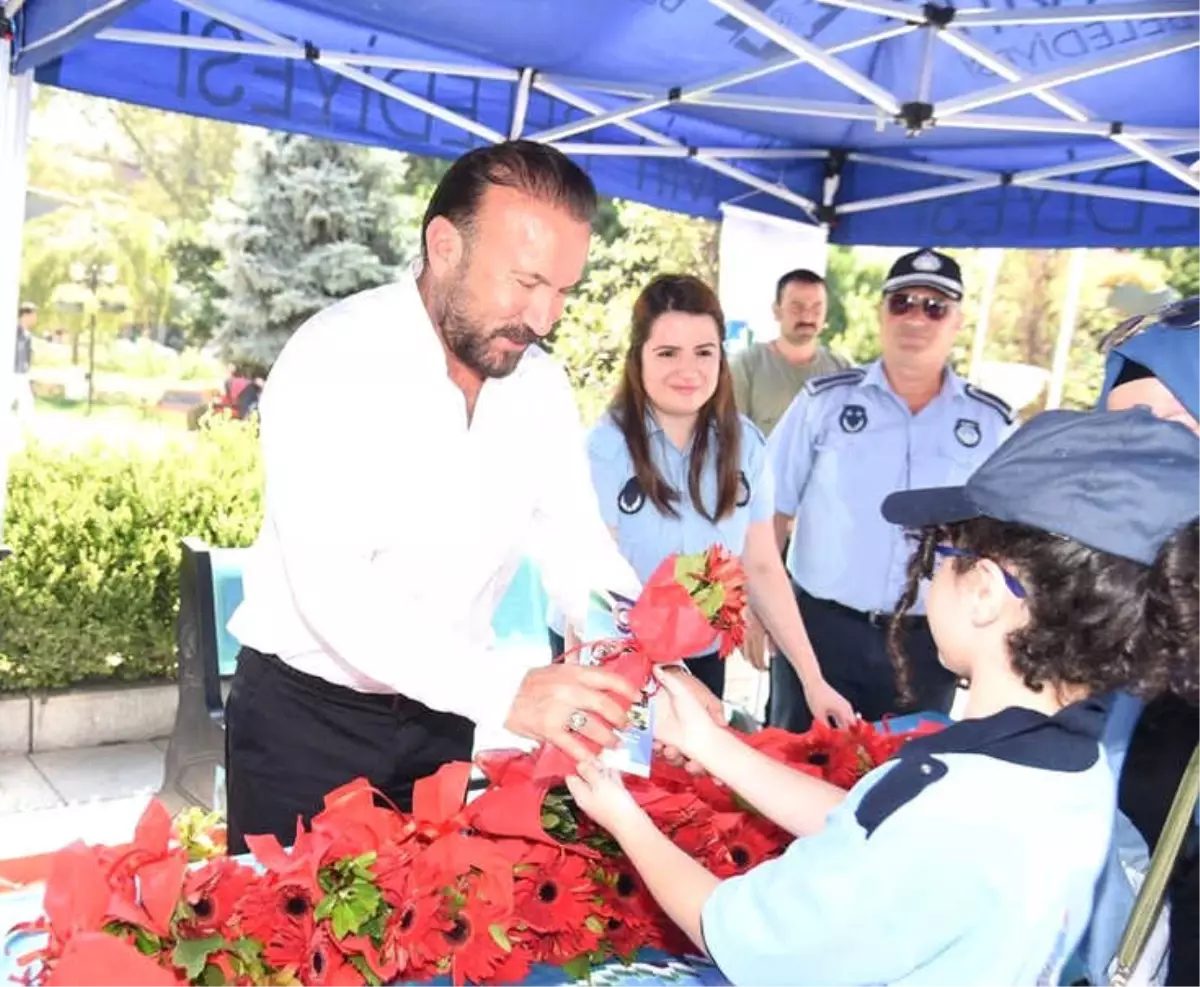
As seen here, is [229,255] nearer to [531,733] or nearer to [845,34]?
[845,34]

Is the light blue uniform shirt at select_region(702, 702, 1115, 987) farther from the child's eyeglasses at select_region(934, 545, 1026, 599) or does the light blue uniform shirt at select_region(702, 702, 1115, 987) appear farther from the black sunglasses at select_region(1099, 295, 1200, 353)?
the black sunglasses at select_region(1099, 295, 1200, 353)

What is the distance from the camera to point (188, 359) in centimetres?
1862

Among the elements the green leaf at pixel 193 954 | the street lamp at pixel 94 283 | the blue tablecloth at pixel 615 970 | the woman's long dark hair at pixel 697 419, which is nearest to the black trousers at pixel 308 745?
the blue tablecloth at pixel 615 970

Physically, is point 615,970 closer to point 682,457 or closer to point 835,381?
point 682,457

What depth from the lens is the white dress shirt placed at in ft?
5.65

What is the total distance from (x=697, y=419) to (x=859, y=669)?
0.94 metres

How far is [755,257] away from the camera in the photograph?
6.08 meters

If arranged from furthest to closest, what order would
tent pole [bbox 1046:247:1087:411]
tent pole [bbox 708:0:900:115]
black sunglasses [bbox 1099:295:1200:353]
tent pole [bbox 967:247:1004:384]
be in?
tent pole [bbox 967:247:1004:384] < tent pole [bbox 1046:247:1087:411] < tent pole [bbox 708:0:900:115] < black sunglasses [bbox 1099:295:1200:353]

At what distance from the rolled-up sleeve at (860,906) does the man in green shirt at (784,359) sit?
4701mm

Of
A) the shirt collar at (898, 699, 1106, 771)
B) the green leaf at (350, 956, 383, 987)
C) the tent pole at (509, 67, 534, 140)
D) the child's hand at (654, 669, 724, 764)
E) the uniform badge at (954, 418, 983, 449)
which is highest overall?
the tent pole at (509, 67, 534, 140)

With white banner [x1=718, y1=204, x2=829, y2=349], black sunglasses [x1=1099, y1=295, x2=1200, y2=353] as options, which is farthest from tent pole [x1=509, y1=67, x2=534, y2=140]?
black sunglasses [x1=1099, y1=295, x2=1200, y2=353]

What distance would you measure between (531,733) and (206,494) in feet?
14.4

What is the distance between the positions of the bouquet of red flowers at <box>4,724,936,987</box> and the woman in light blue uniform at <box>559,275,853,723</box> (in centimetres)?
146

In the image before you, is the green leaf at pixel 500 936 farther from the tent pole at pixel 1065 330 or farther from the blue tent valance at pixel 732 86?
the tent pole at pixel 1065 330
